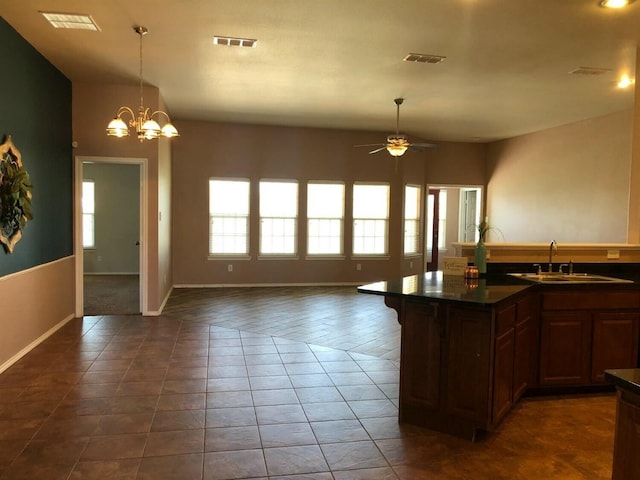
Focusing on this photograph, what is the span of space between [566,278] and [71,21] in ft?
15.5

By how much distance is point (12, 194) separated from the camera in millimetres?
4227

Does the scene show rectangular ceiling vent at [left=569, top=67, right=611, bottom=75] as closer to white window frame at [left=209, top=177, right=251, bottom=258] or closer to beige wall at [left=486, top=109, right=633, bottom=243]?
beige wall at [left=486, top=109, right=633, bottom=243]

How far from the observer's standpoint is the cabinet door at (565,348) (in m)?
3.65

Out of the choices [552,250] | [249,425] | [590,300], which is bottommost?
[249,425]

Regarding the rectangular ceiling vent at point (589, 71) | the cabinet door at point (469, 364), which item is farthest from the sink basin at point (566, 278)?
the rectangular ceiling vent at point (589, 71)

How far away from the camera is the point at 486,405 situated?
2.92 meters

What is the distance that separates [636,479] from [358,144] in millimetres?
8394

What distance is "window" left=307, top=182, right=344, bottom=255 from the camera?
9398mm

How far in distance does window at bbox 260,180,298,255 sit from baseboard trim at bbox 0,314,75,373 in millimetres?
3906

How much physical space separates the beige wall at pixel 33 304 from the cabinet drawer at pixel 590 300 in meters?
4.53

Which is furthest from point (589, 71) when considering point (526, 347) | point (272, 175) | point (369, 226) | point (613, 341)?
point (272, 175)

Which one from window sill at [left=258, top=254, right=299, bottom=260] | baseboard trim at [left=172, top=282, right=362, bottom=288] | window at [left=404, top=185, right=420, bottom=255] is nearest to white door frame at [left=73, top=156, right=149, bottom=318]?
baseboard trim at [left=172, top=282, right=362, bottom=288]

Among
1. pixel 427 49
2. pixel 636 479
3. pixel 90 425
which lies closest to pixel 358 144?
pixel 427 49

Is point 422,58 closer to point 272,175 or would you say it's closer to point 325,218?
point 272,175
